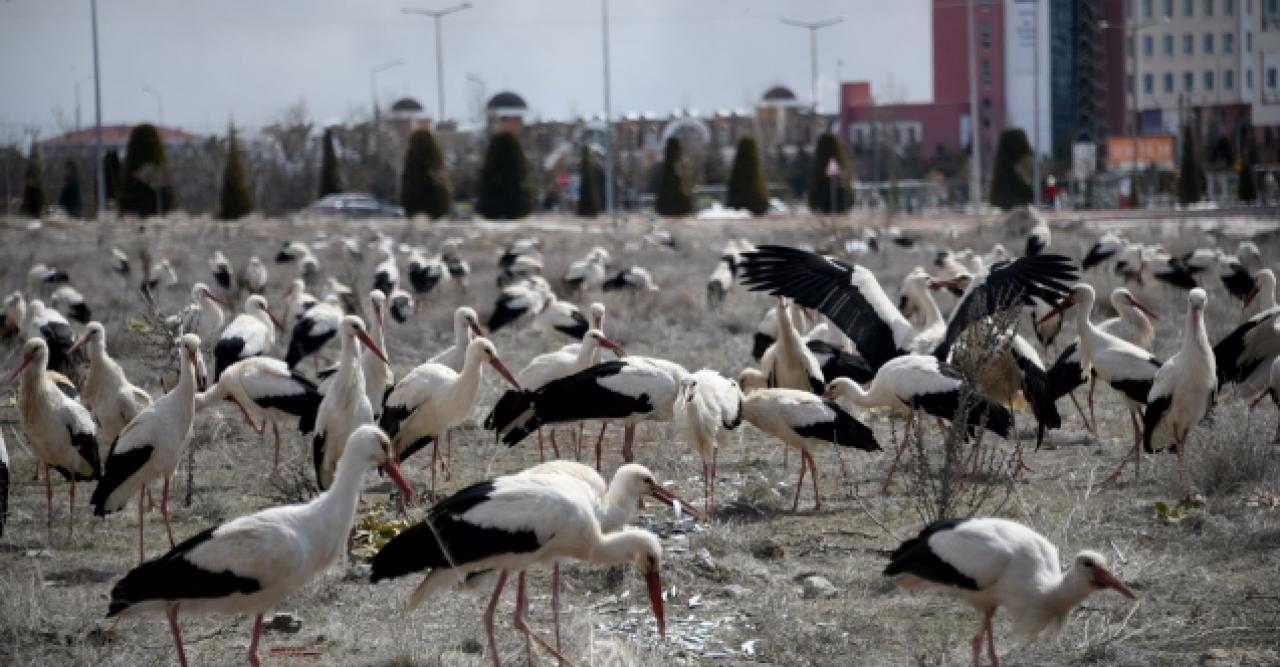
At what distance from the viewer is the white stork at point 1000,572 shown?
542 cm

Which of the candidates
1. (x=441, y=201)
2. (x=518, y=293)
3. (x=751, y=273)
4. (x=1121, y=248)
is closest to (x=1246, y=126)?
(x=441, y=201)

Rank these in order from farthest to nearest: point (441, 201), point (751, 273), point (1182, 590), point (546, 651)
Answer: point (441, 201)
point (751, 273)
point (1182, 590)
point (546, 651)

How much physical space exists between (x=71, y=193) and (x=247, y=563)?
43.1 m

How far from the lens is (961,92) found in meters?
75.3

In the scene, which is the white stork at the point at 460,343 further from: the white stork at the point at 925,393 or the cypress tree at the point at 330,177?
the cypress tree at the point at 330,177

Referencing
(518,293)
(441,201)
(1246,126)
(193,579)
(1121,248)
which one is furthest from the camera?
(1246,126)

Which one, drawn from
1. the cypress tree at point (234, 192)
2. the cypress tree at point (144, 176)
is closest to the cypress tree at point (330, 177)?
the cypress tree at point (234, 192)

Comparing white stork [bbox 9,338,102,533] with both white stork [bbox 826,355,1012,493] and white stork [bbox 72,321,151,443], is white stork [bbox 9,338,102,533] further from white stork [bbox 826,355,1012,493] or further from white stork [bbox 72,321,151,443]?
white stork [bbox 826,355,1012,493]

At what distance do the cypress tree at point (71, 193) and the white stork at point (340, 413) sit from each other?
37.5m

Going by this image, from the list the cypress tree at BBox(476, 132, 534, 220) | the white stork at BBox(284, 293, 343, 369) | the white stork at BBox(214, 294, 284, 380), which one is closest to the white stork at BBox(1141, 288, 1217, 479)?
the white stork at BBox(214, 294, 284, 380)

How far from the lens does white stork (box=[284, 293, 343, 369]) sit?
13211 mm

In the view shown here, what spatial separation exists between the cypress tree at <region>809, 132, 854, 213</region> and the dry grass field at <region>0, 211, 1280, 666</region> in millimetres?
31378

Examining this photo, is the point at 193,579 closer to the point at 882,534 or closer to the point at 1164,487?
the point at 882,534

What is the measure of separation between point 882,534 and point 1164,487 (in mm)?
1799
